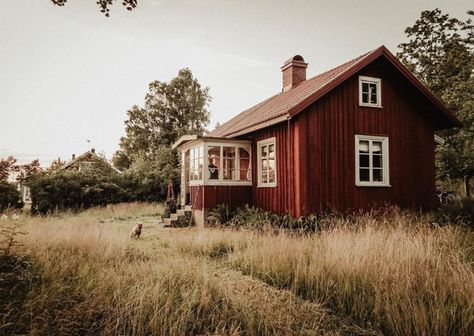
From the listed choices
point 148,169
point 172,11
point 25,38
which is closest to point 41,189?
point 148,169

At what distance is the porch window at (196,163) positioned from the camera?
1345 centimetres

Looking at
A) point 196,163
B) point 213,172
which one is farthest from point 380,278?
point 196,163

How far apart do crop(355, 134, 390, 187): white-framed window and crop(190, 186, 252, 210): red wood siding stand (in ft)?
14.0

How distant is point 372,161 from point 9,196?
1749 cm

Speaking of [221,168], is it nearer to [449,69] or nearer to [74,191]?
[74,191]

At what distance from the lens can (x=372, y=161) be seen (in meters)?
11.7

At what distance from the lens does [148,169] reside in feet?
74.8

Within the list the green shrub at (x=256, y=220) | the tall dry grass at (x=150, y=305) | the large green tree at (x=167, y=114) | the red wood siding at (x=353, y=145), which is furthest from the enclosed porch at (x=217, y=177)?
the large green tree at (x=167, y=114)

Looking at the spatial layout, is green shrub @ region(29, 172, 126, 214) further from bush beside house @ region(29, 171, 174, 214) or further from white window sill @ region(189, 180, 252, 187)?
white window sill @ region(189, 180, 252, 187)

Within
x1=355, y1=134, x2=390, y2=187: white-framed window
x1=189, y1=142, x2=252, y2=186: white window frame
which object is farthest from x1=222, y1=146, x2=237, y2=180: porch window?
x1=355, y1=134, x2=390, y2=187: white-framed window

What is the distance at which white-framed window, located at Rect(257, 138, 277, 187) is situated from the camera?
40.1ft

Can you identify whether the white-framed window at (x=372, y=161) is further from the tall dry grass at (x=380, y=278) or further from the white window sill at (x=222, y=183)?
the tall dry grass at (x=380, y=278)

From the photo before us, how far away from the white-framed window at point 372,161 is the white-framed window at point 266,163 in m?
2.83

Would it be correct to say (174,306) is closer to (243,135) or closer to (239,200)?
(239,200)
